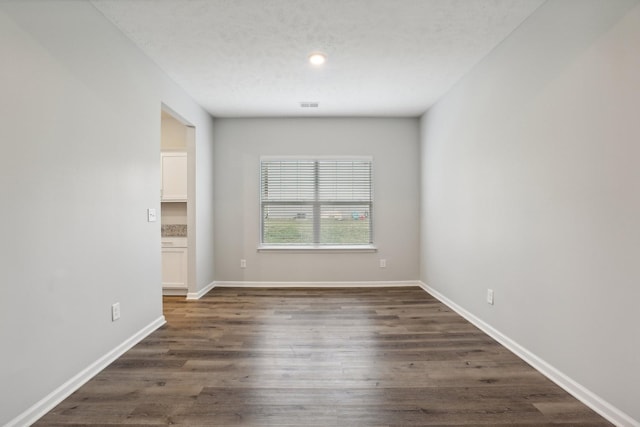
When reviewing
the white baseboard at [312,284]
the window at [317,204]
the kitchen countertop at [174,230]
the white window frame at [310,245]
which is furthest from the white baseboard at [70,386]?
the window at [317,204]

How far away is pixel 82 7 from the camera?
7.11 feet

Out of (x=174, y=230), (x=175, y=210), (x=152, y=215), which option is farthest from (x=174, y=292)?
(x=152, y=215)

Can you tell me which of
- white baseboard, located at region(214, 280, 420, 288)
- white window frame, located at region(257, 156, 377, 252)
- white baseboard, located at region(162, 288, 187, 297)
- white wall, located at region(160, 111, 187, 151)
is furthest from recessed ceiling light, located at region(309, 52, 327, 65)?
white baseboard, located at region(162, 288, 187, 297)

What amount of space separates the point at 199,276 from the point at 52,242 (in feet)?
8.17

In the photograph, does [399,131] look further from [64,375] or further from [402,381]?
[64,375]

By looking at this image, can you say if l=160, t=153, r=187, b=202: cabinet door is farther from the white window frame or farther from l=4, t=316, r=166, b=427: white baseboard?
l=4, t=316, r=166, b=427: white baseboard

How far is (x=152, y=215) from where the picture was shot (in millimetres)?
3068

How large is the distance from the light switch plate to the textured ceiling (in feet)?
4.75

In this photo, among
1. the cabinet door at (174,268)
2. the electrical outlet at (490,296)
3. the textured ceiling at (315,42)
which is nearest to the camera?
the textured ceiling at (315,42)

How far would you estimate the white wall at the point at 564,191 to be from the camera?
169cm

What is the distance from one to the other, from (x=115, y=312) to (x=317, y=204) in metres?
3.07

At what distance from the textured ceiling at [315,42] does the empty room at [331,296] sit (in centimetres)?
2

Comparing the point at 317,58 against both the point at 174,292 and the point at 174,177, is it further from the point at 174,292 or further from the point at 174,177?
the point at 174,292

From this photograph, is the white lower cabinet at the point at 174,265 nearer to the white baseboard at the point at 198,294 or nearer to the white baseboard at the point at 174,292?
the white baseboard at the point at 174,292
